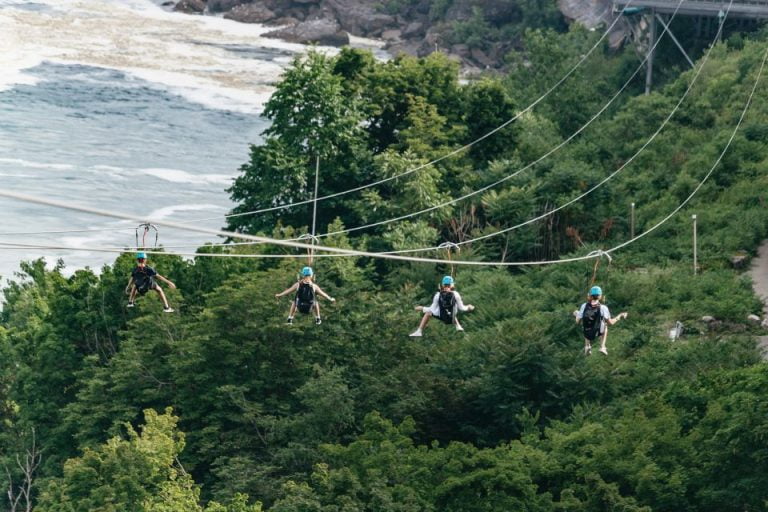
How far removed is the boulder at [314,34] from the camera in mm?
121375

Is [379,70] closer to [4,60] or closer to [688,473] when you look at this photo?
[688,473]

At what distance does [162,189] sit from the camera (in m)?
81.6

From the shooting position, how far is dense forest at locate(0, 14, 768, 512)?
34.8 metres

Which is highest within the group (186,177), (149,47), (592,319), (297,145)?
(149,47)

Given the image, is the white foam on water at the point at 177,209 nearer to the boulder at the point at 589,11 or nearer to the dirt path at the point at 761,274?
the boulder at the point at 589,11

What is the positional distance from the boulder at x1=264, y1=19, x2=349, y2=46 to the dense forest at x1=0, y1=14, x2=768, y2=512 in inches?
2008

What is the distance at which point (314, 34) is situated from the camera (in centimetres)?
12225

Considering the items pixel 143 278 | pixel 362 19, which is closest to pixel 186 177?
pixel 362 19

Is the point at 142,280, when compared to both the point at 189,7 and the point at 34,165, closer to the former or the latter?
the point at 34,165

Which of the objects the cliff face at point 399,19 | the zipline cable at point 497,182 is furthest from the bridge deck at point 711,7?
the cliff face at point 399,19

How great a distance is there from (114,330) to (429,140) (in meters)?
18.0

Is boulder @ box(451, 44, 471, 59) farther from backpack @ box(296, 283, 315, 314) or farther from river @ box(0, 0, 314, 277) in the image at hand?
backpack @ box(296, 283, 315, 314)

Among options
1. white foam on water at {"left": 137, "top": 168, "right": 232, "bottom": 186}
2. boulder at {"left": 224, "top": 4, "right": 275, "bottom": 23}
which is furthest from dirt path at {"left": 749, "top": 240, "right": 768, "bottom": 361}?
boulder at {"left": 224, "top": 4, "right": 275, "bottom": 23}

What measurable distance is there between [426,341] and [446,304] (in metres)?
12.4
